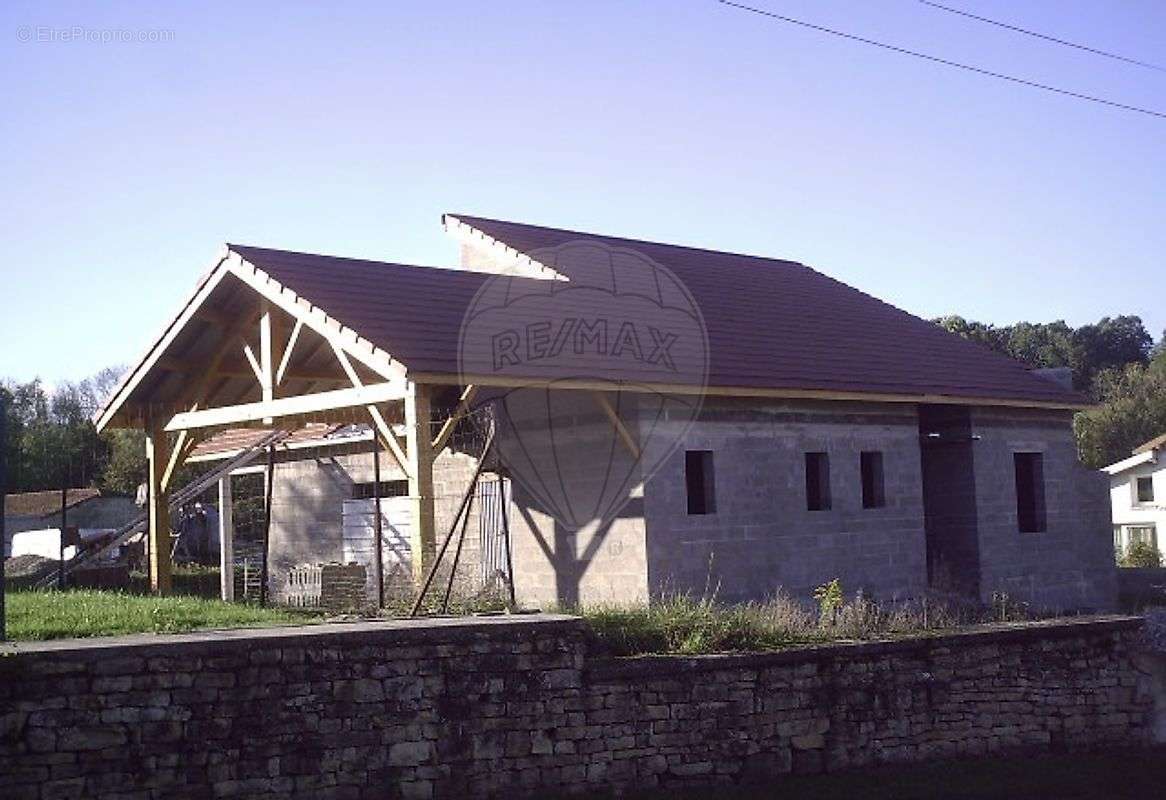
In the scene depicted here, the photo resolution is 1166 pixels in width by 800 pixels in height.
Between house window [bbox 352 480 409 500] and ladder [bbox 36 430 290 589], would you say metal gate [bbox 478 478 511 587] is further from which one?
ladder [bbox 36 430 290 589]

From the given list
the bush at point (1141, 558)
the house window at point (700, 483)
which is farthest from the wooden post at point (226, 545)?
the bush at point (1141, 558)

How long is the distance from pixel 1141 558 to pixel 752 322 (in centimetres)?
2208

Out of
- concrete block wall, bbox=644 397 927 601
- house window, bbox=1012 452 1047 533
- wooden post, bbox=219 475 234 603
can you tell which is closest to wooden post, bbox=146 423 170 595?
wooden post, bbox=219 475 234 603

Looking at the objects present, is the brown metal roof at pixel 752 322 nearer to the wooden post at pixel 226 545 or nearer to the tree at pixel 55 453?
the wooden post at pixel 226 545

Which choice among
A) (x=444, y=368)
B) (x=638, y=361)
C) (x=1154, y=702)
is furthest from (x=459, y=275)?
(x=1154, y=702)

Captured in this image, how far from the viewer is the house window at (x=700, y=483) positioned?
17.6 metres

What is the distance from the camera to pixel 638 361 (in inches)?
677

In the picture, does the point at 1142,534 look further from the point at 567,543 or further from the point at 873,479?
the point at 567,543

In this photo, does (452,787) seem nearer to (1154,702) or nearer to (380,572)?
(380,572)

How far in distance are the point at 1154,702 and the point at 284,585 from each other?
13.8 meters

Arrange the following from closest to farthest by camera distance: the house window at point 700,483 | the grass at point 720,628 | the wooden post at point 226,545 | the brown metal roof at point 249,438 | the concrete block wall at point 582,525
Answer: the grass at point 720,628 < the concrete block wall at point 582,525 < the house window at point 700,483 < the wooden post at point 226,545 < the brown metal roof at point 249,438

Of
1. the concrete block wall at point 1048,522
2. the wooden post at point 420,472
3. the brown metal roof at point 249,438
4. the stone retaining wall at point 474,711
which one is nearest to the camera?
the stone retaining wall at point 474,711

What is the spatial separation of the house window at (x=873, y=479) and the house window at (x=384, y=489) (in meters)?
7.02

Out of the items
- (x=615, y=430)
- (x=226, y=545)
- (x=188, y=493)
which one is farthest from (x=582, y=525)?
(x=188, y=493)
